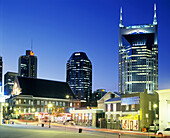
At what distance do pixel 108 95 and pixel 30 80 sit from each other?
194ft

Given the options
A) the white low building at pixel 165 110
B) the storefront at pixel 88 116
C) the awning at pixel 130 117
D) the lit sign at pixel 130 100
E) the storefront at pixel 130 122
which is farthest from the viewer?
the storefront at pixel 88 116

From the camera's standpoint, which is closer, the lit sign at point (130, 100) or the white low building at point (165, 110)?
the white low building at point (165, 110)

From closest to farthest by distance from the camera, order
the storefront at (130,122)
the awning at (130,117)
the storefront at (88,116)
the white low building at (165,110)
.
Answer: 1. the white low building at (165,110)
2. the storefront at (130,122)
3. the awning at (130,117)
4. the storefront at (88,116)

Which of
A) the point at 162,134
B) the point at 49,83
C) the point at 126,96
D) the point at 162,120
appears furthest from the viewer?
the point at 49,83

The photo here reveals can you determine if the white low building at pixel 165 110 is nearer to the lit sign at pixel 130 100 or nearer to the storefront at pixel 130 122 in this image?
the storefront at pixel 130 122

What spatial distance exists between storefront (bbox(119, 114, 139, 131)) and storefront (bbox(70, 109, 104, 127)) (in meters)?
10.3

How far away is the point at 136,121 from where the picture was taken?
59969 mm

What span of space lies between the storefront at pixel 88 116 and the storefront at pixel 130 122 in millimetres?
10303

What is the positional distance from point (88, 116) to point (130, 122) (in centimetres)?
1763

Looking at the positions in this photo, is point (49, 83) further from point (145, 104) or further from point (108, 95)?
point (145, 104)

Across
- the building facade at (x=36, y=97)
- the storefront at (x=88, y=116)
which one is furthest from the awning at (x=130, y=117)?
the building facade at (x=36, y=97)

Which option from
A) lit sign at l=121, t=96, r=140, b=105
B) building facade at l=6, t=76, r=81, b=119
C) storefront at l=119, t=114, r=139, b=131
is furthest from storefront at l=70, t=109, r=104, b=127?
building facade at l=6, t=76, r=81, b=119

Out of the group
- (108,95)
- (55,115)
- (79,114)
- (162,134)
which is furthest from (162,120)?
(55,115)

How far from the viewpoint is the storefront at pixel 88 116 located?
73.4 meters
